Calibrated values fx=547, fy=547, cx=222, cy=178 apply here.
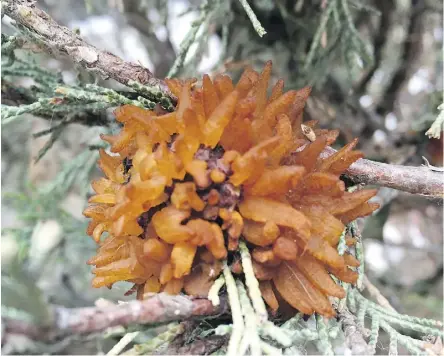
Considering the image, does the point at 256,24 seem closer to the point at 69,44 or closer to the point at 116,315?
the point at 69,44

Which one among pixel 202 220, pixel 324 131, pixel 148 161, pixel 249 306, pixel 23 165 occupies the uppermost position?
pixel 23 165

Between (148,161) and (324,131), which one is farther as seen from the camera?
(324,131)

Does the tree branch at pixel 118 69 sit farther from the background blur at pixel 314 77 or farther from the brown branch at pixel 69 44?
the background blur at pixel 314 77

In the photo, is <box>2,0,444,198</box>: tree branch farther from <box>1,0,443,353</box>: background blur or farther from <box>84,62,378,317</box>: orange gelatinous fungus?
<box>1,0,443,353</box>: background blur

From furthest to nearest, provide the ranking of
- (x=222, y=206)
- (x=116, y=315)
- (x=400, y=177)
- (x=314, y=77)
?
(x=314, y=77)
(x=400, y=177)
(x=222, y=206)
(x=116, y=315)

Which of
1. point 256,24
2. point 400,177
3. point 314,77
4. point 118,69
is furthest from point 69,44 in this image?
point 314,77

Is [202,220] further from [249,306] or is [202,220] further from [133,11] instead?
[133,11]

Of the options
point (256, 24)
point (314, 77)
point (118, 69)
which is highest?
point (314, 77)

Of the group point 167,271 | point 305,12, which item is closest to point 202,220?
point 167,271
